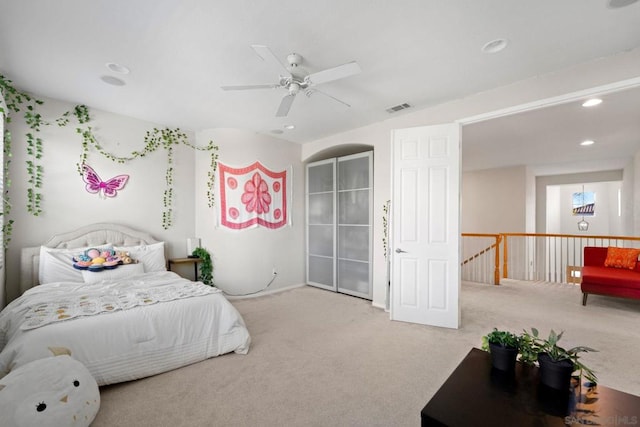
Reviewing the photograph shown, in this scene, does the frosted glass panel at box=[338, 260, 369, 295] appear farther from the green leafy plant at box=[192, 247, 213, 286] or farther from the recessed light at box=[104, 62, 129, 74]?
the recessed light at box=[104, 62, 129, 74]

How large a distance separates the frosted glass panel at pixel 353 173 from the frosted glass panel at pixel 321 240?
826 millimetres

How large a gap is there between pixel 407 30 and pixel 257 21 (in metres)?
1.11

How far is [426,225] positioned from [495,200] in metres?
4.91

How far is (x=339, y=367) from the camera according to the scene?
7.99ft

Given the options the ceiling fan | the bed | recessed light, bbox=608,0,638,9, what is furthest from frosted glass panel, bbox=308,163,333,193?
recessed light, bbox=608,0,638,9

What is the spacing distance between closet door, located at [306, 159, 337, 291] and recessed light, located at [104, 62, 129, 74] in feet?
10.5

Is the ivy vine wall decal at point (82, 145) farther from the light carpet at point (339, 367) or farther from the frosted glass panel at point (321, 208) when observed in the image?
the light carpet at point (339, 367)

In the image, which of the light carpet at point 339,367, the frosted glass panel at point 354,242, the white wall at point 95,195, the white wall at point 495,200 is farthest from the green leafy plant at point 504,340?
the white wall at point 495,200

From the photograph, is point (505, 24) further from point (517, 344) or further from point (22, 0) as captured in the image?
Result: point (22, 0)

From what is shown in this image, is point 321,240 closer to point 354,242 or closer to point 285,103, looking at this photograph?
point 354,242

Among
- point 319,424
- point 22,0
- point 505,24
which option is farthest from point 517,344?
point 22,0

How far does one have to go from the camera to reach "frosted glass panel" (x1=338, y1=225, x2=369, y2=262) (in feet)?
15.4

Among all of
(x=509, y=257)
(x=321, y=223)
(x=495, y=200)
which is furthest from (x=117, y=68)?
(x=495, y=200)

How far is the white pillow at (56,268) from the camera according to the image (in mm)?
3100
